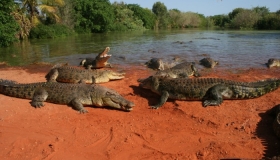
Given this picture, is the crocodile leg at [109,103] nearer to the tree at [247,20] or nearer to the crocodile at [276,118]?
the crocodile at [276,118]

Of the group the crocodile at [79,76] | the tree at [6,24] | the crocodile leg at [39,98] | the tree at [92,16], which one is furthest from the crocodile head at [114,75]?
the tree at [92,16]

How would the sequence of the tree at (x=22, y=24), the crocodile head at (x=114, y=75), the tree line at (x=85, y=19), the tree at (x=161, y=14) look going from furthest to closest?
the tree at (x=161, y=14) → the tree at (x=22, y=24) → the tree line at (x=85, y=19) → the crocodile head at (x=114, y=75)

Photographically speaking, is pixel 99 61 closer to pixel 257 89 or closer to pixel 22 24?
pixel 257 89

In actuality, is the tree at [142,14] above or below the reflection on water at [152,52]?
above

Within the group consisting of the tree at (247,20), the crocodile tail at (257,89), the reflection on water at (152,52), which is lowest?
the crocodile tail at (257,89)

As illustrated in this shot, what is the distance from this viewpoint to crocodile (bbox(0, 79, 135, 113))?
5.10 metres

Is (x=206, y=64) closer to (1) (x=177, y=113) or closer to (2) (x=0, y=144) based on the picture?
(1) (x=177, y=113)

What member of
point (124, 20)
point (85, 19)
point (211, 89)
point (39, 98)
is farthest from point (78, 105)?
point (124, 20)

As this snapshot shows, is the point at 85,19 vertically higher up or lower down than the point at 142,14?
lower down

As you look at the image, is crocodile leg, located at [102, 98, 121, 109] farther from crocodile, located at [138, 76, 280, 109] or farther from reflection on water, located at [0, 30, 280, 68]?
reflection on water, located at [0, 30, 280, 68]

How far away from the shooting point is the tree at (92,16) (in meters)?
42.2

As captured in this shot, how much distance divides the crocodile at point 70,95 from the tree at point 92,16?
37.8 meters

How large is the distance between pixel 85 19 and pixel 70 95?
39689mm

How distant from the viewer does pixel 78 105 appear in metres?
5.04
